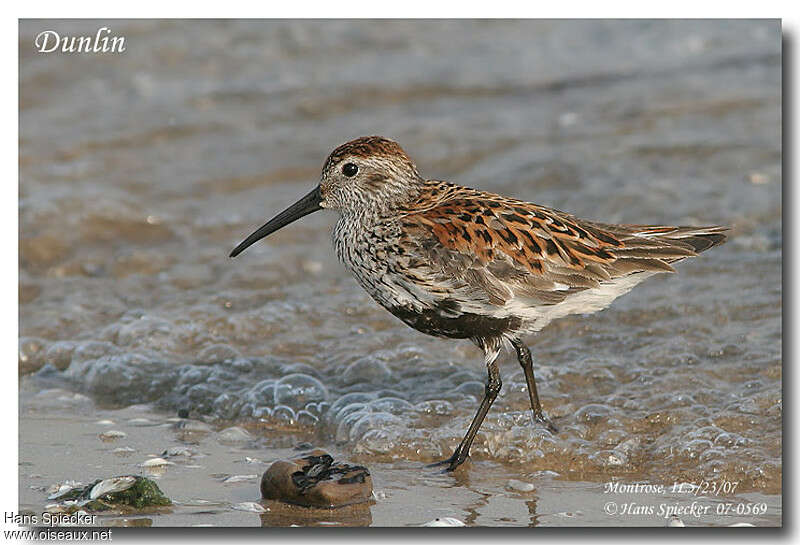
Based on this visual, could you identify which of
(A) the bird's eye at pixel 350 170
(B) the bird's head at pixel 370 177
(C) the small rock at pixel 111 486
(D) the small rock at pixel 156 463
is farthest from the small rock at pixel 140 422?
(A) the bird's eye at pixel 350 170

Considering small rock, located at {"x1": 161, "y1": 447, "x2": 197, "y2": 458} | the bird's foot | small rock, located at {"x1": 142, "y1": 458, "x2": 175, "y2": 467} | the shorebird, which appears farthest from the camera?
the bird's foot

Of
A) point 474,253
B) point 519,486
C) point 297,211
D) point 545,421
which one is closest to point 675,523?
point 519,486

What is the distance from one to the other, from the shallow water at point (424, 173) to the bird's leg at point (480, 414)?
180mm

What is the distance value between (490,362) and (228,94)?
712cm

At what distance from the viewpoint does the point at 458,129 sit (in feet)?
37.0

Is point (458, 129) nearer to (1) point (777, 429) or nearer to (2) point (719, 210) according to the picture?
(2) point (719, 210)

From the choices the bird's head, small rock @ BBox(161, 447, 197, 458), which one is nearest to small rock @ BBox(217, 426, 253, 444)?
small rock @ BBox(161, 447, 197, 458)

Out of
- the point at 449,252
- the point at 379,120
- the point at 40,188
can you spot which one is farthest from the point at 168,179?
the point at 449,252

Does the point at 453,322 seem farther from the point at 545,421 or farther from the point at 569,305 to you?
the point at 545,421

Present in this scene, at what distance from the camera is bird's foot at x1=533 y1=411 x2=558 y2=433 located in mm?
6129

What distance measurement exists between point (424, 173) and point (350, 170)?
4398 millimetres

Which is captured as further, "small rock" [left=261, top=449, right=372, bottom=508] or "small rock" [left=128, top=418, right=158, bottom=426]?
"small rock" [left=128, top=418, right=158, bottom=426]

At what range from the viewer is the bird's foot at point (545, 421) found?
6.13 meters

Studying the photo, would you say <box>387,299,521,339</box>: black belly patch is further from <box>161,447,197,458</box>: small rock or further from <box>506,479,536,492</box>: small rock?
<box>161,447,197,458</box>: small rock
